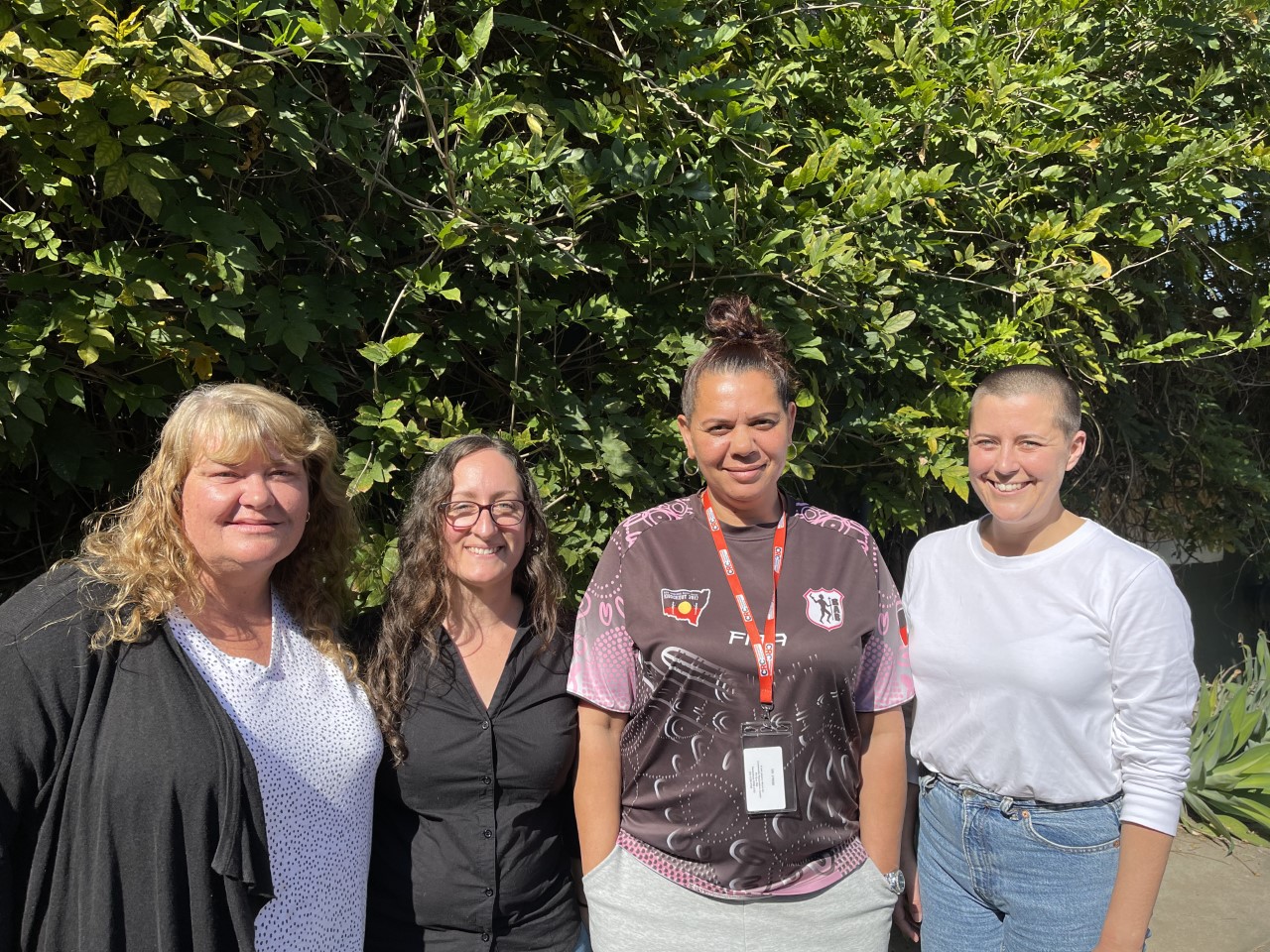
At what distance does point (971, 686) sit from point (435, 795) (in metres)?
1.24

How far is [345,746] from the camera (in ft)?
6.97

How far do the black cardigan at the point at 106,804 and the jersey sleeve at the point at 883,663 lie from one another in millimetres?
1317

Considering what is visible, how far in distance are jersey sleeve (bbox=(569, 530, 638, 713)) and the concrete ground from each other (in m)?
2.71

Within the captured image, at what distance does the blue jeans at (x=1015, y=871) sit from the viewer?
2305 millimetres

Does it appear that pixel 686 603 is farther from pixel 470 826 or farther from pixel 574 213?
pixel 574 213

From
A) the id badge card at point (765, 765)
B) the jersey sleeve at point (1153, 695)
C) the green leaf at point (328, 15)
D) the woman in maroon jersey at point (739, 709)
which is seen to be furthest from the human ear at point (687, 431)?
the green leaf at point (328, 15)

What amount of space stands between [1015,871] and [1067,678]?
18.4 inches

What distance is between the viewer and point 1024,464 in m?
2.40

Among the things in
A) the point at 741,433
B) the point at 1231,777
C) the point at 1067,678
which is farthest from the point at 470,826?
the point at 1231,777

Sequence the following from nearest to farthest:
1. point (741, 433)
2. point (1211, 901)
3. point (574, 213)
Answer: point (741, 433)
point (574, 213)
point (1211, 901)

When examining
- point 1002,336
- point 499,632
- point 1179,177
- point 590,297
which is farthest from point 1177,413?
point 499,632

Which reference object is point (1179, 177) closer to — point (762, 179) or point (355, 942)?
point (762, 179)

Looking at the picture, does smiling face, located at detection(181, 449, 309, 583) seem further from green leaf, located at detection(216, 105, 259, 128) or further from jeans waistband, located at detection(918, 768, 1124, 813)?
jeans waistband, located at detection(918, 768, 1124, 813)

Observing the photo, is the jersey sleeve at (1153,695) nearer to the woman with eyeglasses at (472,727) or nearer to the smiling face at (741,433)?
the smiling face at (741,433)
